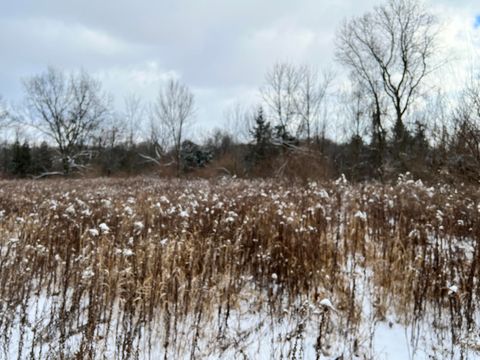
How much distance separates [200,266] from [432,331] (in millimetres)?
2421

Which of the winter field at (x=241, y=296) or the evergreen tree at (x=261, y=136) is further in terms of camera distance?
the evergreen tree at (x=261, y=136)

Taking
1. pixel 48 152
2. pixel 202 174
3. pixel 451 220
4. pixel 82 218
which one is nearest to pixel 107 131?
pixel 48 152

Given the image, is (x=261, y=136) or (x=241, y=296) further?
(x=261, y=136)

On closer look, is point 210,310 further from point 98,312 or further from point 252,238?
point 252,238

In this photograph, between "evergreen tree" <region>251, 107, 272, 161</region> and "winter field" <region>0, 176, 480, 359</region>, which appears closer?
"winter field" <region>0, 176, 480, 359</region>

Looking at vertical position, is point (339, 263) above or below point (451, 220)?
below

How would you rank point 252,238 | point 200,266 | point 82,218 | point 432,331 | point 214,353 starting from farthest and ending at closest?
point 82,218 < point 252,238 < point 200,266 < point 432,331 < point 214,353

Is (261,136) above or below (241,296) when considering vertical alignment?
above

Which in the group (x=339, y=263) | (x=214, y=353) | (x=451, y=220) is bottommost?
(x=214, y=353)

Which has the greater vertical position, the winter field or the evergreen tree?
the evergreen tree

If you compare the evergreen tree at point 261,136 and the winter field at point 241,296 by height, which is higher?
the evergreen tree at point 261,136

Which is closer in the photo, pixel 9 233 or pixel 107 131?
pixel 9 233

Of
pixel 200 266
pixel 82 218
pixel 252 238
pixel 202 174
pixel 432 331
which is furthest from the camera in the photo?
pixel 202 174

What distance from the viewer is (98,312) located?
9.66ft
